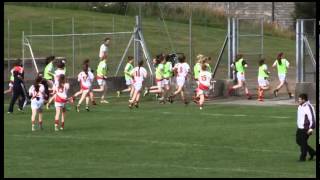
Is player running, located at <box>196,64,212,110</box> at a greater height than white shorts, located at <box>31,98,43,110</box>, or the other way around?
player running, located at <box>196,64,212,110</box>

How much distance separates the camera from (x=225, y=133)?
22.7 m

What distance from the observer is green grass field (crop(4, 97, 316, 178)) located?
16.5 m

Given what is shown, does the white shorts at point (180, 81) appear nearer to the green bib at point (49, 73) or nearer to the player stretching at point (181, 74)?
the player stretching at point (181, 74)

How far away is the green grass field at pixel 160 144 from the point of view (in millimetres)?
16500

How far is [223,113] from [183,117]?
177 cm

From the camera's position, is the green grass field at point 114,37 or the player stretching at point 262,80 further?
the green grass field at point 114,37

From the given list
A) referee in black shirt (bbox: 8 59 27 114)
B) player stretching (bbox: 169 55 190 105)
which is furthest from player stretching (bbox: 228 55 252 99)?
referee in black shirt (bbox: 8 59 27 114)

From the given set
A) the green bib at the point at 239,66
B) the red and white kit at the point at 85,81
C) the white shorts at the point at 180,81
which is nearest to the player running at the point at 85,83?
the red and white kit at the point at 85,81

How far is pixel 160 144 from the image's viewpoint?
68.0 feet

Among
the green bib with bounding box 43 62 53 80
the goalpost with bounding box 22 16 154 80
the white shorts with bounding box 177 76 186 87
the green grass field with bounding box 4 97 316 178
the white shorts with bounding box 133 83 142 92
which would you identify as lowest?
the green grass field with bounding box 4 97 316 178

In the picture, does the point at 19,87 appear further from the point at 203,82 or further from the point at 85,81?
the point at 203,82

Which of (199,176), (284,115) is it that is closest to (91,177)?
(199,176)

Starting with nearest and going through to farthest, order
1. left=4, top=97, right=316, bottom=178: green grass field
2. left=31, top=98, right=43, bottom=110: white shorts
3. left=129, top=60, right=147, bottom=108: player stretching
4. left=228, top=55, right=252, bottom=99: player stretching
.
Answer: left=4, top=97, right=316, bottom=178: green grass field → left=31, top=98, right=43, bottom=110: white shorts → left=129, top=60, right=147, bottom=108: player stretching → left=228, top=55, right=252, bottom=99: player stretching

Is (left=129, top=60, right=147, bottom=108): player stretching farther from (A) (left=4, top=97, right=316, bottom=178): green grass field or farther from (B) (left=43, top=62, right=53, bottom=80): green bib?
(B) (left=43, top=62, right=53, bottom=80): green bib
